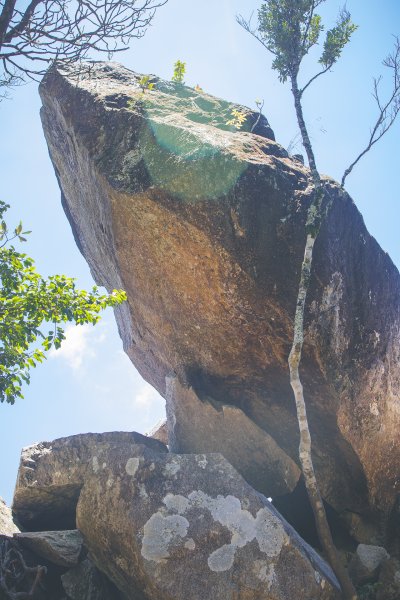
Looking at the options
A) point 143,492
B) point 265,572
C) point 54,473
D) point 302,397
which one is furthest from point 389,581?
point 54,473

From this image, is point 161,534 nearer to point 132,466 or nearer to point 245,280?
point 132,466

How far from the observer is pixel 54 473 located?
903cm

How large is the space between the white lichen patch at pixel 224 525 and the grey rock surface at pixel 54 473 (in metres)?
1.89

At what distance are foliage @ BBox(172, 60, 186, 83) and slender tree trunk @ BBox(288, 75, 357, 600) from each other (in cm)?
452

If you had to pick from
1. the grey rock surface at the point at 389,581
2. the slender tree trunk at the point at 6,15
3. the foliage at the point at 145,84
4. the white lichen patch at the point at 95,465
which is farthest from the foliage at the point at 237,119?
the grey rock surface at the point at 389,581

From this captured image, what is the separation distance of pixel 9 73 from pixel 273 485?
955cm

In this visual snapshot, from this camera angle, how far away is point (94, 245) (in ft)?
39.7

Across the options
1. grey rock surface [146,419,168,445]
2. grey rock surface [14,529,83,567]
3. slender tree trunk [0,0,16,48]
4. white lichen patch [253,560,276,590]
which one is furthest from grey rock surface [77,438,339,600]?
slender tree trunk [0,0,16,48]

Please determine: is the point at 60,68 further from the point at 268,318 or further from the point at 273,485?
the point at 273,485

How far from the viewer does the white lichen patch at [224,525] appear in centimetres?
692

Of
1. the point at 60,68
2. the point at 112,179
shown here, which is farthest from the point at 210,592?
the point at 60,68

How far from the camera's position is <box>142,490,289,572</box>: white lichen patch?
273 inches

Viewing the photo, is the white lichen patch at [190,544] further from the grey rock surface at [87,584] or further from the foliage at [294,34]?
the foliage at [294,34]

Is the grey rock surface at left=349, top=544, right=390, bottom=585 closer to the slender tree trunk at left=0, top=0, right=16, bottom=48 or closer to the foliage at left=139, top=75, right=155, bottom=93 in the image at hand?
the foliage at left=139, top=75, right=155, bottom=93
